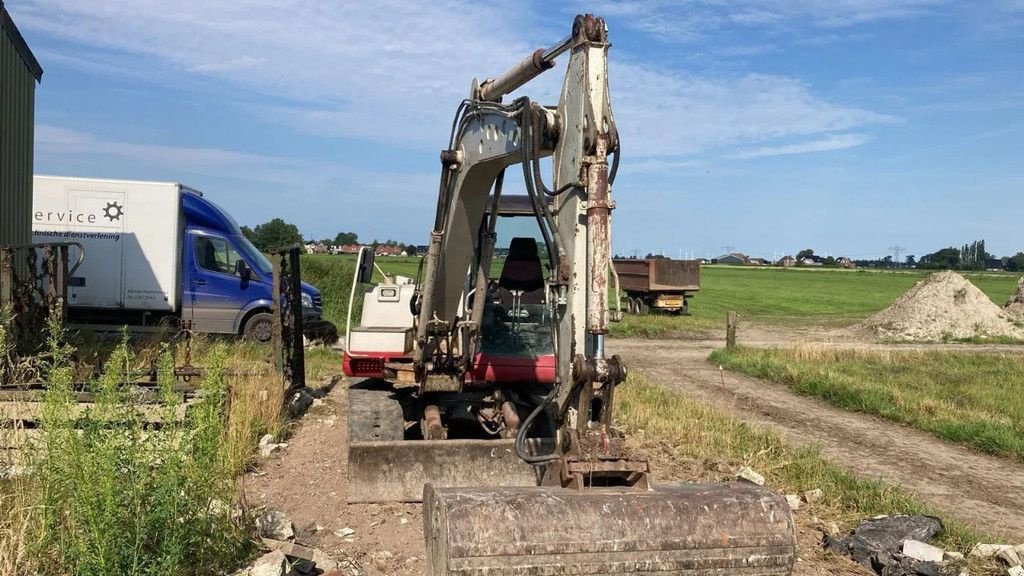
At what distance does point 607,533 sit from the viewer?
4551 millimetres

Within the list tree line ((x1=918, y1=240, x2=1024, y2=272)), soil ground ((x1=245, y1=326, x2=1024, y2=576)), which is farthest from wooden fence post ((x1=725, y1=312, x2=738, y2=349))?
tree line ((x1=918, y1=240, x2=1024, y2=272))

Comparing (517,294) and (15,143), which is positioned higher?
(15,143)

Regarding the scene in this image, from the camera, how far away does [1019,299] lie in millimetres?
30422

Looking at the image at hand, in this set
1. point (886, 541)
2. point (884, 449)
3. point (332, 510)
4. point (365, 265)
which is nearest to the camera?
point (886, 541)

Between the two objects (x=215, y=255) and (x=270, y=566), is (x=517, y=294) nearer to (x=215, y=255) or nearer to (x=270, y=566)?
(x=270, y=566)

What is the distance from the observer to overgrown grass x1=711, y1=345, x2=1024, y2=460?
11742 mm

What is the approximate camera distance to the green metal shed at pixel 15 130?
1302cm

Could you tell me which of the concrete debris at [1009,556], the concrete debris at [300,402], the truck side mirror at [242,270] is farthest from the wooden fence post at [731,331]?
the concrete debris at [1009,556]

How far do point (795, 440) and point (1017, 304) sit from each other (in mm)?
22845

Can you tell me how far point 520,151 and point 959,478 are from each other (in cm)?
631

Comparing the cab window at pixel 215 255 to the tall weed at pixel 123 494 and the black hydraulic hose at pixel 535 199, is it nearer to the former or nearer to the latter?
the tall weed at pixel 123 494

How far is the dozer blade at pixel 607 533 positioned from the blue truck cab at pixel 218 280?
1386cm

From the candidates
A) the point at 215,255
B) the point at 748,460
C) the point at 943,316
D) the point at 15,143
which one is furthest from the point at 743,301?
the point at 748,460

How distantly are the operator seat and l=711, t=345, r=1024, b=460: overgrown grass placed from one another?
19.0 ft
